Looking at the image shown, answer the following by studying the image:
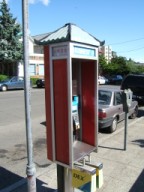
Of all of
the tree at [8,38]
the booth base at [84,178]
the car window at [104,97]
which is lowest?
the booth base at [84,178]

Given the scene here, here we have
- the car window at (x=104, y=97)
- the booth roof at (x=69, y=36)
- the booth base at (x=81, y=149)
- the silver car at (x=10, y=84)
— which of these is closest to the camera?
the booth roof at (x=69, y=36)

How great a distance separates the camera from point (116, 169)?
6027mm

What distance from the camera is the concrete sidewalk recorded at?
5215 millimetres

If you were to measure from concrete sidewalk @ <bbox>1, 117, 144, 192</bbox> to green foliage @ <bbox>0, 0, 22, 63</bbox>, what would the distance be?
26926 millimetres

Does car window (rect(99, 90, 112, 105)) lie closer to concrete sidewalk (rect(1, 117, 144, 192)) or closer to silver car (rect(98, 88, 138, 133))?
silver car (rect(98, 88, 138, 133))

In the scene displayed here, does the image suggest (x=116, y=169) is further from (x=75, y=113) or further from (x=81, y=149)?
(x=75, y=113)

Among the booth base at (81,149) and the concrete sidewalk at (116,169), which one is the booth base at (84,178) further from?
the concrete sidewalk at (116,169)

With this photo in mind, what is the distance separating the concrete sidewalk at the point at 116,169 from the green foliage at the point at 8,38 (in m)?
26.9

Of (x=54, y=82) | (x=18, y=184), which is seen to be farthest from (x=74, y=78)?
(x=18, y=184)

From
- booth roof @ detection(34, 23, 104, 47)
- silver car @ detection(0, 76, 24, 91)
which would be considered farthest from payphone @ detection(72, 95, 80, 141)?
silver car @ detection(0, 76, 24, 91)

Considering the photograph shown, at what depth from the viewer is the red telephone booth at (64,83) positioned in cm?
393

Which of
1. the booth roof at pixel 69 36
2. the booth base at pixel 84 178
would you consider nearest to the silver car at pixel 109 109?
the booth base at pixel 84 178

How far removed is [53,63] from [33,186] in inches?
76.4

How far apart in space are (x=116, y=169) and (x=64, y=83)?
9.55 feet
